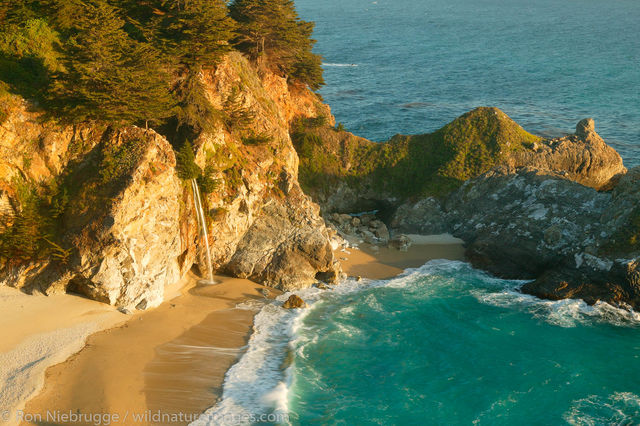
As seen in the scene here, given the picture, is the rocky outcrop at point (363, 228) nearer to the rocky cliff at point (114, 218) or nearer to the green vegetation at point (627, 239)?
the rocky cliff at point (114, 218)

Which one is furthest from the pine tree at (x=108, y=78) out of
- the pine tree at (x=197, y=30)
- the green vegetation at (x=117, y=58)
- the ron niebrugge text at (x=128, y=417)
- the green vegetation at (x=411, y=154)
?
the green vegetation at (x=411, y=154)

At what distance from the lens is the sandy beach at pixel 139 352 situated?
19.1 meters

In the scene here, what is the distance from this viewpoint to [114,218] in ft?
77.7

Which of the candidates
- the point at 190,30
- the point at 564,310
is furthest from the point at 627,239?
the point at 190,30

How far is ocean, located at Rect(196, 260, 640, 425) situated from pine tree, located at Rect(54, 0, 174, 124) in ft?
38.1

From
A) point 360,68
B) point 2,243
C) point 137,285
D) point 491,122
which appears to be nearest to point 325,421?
point 137,285

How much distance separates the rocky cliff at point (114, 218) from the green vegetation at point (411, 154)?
11.0m

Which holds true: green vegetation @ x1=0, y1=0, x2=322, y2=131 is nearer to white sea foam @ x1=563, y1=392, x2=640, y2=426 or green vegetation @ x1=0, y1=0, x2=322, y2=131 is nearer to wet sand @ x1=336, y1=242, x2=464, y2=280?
wet sand @ x1=336, y1=242, x2=464, y2=280

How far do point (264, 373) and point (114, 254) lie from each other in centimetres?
862

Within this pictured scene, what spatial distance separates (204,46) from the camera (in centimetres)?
2953

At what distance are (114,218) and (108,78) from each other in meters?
6.31

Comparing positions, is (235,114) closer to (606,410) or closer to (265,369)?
(265,369)

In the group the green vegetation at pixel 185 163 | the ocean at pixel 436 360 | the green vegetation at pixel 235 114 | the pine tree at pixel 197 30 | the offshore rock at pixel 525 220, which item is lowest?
the ocean at pixel 436 360

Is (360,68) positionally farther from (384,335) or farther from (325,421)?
(325,421)
